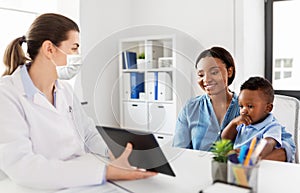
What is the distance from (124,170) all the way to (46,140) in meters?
0.34

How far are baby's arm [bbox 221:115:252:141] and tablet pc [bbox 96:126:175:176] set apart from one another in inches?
15.6

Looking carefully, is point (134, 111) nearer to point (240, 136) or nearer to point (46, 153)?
point (46, 153)

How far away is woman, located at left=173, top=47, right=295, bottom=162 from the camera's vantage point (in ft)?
3.68

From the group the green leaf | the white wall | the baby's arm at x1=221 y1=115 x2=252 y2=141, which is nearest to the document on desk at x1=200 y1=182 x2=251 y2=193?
the green leaf

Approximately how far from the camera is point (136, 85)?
38.4 inches

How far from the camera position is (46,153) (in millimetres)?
1067

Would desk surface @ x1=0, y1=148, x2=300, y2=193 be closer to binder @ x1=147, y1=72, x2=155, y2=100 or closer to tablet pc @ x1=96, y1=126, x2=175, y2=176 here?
tablet pc @ x1=96, y1=126, x2=175, y2=176

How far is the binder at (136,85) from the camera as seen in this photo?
97 centimetres

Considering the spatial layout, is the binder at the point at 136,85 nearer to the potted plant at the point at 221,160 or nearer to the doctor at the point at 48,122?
the doctor at the point at 48,122

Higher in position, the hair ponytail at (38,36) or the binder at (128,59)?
the hair ponytail at (38,36)

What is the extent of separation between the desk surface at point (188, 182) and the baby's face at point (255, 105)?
0.21m

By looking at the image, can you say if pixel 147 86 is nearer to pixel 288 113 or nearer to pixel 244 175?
pixel 244 175

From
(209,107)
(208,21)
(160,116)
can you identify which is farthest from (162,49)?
(208,21)

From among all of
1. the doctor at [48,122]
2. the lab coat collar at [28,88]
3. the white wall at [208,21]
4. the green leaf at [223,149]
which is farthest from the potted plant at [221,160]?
the white wall at [208,21]
